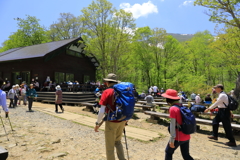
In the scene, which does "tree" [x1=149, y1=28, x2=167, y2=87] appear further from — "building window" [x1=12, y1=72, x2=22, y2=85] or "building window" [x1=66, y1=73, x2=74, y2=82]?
"building window" [x1=12, y1=72, x2=22, y2=85]

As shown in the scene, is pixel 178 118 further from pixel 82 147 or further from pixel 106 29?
pixel 106 29

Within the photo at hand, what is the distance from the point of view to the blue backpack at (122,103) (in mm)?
2869

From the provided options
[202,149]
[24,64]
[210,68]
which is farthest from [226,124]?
Result: [210,68]

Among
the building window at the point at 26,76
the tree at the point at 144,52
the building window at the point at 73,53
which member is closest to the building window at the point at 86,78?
the building window at the point at 73,53

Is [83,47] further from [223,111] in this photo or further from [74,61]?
[223,111]

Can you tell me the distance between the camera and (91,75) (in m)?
25.7

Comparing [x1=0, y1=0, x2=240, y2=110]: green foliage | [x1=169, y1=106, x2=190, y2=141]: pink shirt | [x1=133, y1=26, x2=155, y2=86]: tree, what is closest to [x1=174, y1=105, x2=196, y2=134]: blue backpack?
[x1=169, y1=106, x2=190, y2=141]: pink shirt

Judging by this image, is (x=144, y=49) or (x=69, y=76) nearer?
(x=69, y=76)

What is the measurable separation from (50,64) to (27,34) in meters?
23.1

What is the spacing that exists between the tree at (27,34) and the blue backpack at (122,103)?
3992cm

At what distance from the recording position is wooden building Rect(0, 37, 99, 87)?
723 inches

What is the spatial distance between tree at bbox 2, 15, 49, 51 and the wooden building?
16.7 metres

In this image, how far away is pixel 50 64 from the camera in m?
19.0

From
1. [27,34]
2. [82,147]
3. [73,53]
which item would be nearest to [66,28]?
[27,34]
